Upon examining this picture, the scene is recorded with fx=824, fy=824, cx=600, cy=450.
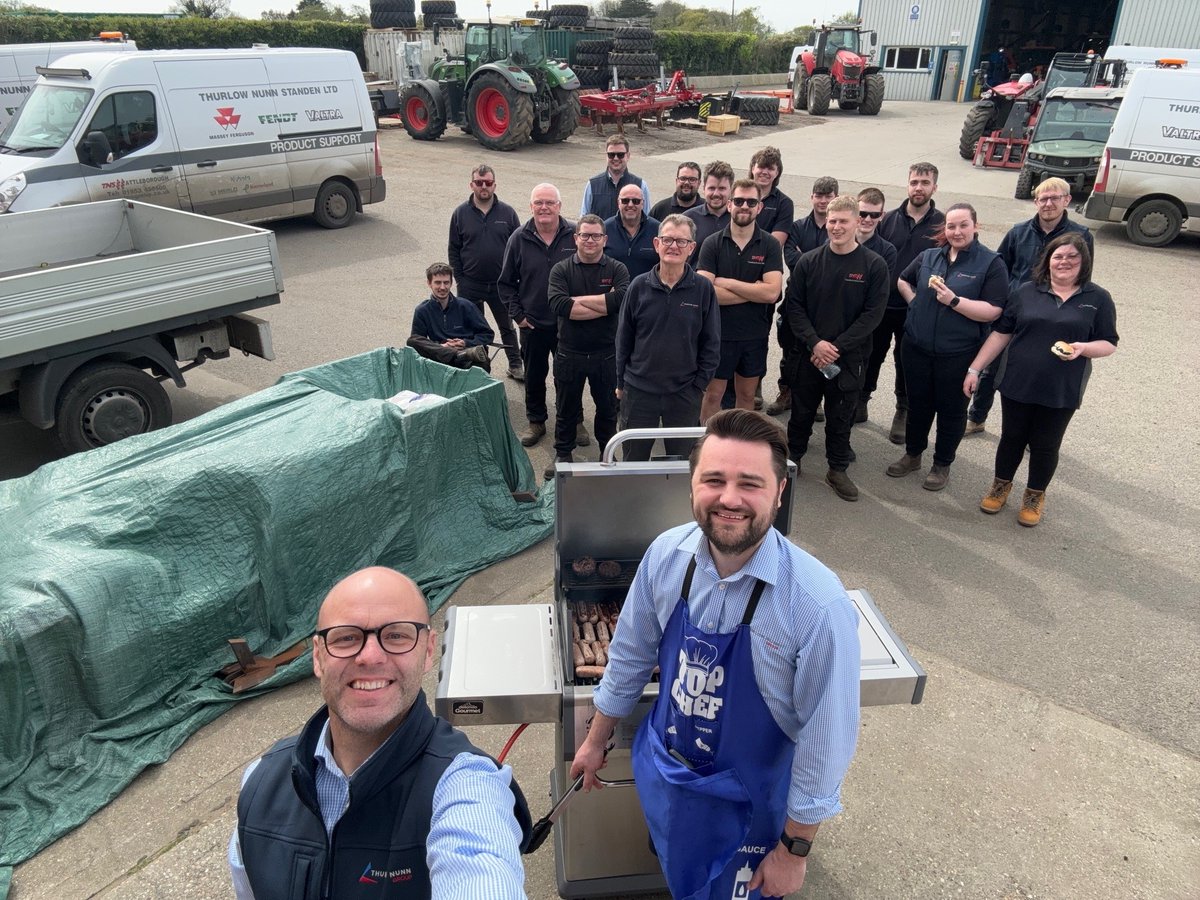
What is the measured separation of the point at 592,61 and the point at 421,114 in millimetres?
6349

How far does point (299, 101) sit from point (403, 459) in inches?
339

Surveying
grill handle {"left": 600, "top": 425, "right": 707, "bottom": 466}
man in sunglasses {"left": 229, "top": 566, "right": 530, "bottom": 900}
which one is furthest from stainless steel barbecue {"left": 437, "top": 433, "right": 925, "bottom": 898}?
man in sunglasses {"left": 229, "top": 566, "right": 530, "bottom": 900}

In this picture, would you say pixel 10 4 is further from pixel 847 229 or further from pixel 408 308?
pixel 847 229

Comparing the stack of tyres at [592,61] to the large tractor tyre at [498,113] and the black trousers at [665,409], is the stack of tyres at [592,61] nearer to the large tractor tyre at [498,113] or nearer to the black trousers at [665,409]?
the large tractor tyre at [498,113]

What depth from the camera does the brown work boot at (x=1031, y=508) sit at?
17.0 ft

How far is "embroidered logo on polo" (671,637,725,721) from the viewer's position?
1.99 meters

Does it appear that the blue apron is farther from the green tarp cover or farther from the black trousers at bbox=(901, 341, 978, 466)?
the black trousers at bbox=(901, 341, 978, 466)

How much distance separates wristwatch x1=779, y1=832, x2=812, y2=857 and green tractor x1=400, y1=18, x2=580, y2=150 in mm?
17090

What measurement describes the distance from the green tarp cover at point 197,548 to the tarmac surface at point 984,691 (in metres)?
0.20

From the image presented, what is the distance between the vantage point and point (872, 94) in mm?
26062

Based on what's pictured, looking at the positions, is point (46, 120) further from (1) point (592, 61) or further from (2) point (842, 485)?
(1) point (592, 61)

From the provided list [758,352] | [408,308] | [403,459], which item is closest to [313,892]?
[403,459]

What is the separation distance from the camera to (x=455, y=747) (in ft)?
4.90

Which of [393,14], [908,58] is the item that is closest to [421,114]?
[393,14]
